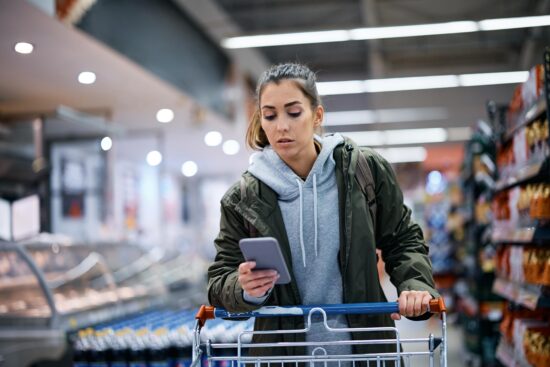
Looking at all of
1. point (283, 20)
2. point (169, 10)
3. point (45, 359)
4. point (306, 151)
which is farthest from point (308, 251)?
point (283, 20)

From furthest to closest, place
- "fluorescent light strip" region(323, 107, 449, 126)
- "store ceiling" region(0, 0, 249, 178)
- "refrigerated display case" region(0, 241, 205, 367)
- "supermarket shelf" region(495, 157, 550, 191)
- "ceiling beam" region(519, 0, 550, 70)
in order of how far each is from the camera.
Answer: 1. "fluorescent light strip" region(323, 107, 449, 126)
2. "ceiling beam" region(519, 0, 550, 70)
3. "store ceiling" region(0, 0, 249, 178)
4. "refrigerated display case" region(0, 241, 205, 367)
5. "supermarket shelf" region(495, 157, 550, 191)

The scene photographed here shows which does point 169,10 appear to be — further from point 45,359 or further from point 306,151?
point 306,151

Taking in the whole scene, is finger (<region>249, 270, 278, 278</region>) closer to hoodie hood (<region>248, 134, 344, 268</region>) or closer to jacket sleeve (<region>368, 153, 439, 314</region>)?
hoodie hood (<region>248, 134, 344, 268</region>)

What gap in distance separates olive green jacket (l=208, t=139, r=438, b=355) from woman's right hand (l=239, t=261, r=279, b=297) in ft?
0.77

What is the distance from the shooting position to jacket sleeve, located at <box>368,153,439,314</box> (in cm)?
248

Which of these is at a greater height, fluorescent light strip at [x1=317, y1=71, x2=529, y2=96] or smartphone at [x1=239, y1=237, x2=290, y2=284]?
fluorescent light strip at [x1=317, y1=71, x2=529, y2=96]

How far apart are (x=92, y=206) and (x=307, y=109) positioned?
8.52 m

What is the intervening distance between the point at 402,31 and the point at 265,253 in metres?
8.43

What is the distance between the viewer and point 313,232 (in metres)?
2.45

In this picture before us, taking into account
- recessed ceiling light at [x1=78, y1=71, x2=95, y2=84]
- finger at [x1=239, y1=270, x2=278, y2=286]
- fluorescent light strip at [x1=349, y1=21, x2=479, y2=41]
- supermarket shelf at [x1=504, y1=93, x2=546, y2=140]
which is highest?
fluorescent light strip at [x1=349, y1=21, x2=479, y2=41]

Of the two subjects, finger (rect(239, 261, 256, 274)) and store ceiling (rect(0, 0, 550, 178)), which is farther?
store ceiling (rect(0, 0, 550, 178))

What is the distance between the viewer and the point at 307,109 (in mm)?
2449

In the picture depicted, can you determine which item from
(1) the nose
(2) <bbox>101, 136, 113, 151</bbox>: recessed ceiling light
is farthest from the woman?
(2) <bbox>101, 136, 113, 151</bbox>: recessed ceiling light

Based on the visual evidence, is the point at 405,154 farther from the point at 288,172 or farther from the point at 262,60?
the point at 288,172
